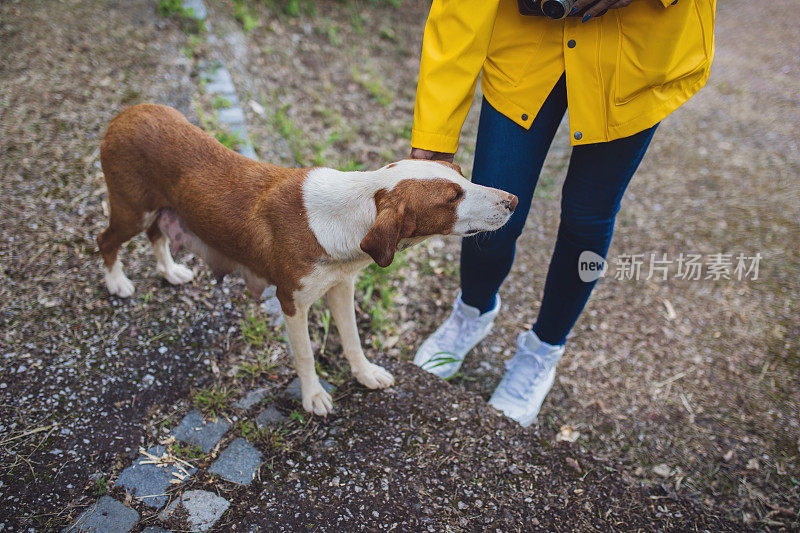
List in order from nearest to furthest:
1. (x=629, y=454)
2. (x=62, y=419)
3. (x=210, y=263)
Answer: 1. (x=62, y=419)
2. (x=210, y=263)
3. (x=629, y=454)

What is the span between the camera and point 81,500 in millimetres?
2059

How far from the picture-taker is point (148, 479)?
2176mm

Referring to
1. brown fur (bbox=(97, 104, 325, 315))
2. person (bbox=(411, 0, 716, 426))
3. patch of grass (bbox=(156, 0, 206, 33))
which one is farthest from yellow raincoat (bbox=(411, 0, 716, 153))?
patch of grass (bbox=(156, 0, 206, 33))

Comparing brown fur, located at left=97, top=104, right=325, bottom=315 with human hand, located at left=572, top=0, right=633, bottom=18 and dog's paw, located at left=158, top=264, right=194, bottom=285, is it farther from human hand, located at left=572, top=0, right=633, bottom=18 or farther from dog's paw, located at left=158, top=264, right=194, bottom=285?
human hand, located at left=572, top=0, right=633, bottom=18

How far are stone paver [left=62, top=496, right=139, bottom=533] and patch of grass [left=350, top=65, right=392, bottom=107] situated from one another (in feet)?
13.0

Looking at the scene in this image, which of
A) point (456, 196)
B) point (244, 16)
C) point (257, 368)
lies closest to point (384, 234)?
point (456, 196)

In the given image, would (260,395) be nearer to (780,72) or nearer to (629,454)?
(629,454)

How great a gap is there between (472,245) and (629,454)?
4.65 ft

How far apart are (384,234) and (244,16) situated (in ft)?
14.5

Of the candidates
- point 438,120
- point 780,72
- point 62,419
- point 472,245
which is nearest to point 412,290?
point 472,245

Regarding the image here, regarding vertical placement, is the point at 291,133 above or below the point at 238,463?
above

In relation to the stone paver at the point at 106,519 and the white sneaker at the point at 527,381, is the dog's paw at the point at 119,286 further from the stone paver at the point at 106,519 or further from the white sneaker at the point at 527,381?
the white sneaker at the point at 527,381

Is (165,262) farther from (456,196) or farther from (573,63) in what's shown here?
(573,63)

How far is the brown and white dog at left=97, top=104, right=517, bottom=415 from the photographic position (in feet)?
6.41
